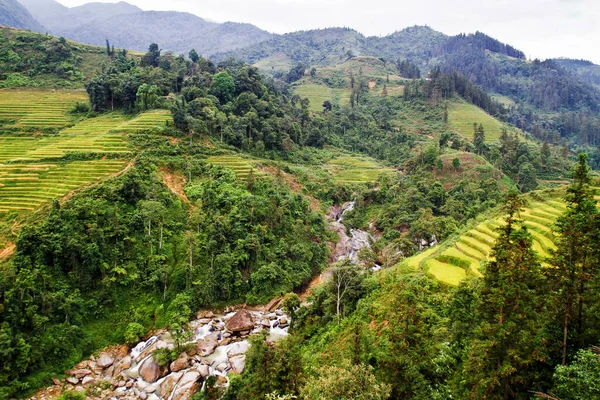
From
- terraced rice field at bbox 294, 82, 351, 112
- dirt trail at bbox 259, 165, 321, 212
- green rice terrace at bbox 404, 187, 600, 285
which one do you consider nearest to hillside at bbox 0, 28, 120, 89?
dirt trail at bbox 259, 165, 321, 212

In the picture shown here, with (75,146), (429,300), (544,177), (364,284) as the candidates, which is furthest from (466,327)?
(544,177)

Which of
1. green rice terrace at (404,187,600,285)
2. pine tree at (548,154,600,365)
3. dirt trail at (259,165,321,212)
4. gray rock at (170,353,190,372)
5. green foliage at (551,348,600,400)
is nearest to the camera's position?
green foliage at (551,348,600,400)

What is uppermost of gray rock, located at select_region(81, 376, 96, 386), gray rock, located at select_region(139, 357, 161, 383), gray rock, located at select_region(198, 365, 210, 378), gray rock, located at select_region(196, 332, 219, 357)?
gray rock, located at select_region(198, 365, 210, 378)

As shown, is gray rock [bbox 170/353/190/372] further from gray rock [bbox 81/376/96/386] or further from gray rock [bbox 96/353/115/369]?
gray rock [bbox 81/376/96/386]

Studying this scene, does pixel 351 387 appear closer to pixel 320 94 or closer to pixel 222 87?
pixel 222 87

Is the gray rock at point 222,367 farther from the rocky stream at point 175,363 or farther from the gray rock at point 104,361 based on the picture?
the gray rock at point 104,361

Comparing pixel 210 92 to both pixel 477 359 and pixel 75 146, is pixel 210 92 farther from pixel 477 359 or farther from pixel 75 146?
pixel 477 359
